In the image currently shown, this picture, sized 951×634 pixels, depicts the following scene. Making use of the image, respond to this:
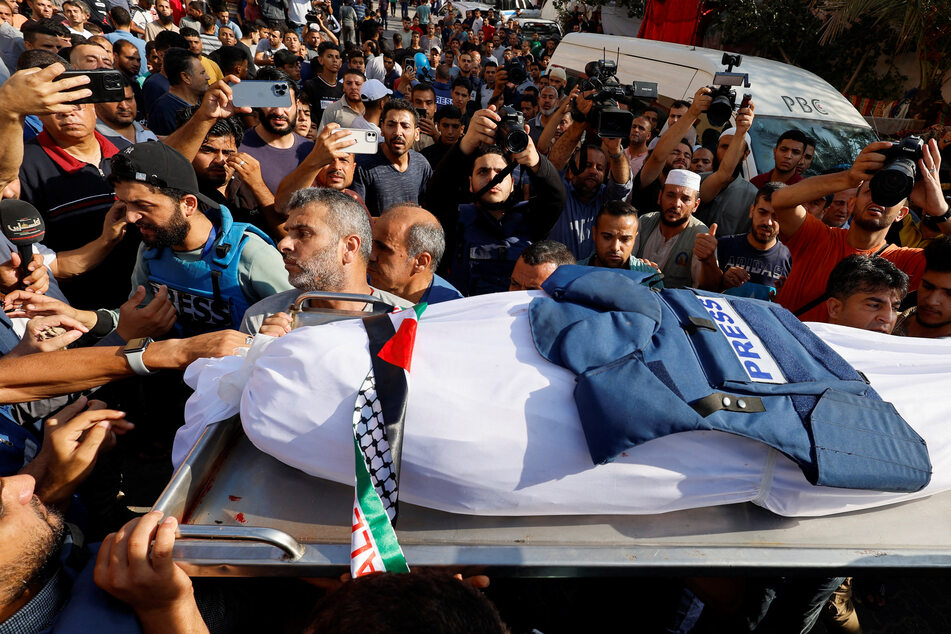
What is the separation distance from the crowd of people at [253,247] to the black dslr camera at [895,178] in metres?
0.06

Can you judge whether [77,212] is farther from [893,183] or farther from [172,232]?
[893,183]

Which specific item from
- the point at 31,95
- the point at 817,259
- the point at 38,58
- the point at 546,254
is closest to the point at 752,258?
the point at 817,259

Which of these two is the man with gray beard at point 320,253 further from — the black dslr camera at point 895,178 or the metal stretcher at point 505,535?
the black dslr camera at point 895,178

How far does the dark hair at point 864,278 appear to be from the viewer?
250 cm

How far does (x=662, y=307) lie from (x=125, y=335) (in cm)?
213

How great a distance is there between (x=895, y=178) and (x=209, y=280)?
3197 mm

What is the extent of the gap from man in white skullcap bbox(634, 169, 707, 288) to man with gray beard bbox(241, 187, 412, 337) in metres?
2.21

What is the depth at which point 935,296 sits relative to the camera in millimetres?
2664

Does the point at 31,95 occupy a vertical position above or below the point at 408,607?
above

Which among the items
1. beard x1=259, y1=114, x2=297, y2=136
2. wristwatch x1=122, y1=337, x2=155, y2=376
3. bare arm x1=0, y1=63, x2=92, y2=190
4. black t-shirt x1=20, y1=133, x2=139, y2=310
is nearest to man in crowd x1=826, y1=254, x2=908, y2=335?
wristwatch x1=122, y1=337, x2=155, y2=376

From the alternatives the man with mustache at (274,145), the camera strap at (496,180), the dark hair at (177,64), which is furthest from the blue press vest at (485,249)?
the dark hair at (177,64)

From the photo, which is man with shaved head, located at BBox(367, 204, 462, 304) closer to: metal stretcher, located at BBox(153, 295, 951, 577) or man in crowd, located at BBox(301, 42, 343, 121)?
metal stretcher, located at BBox(153, 295, 951, 577)

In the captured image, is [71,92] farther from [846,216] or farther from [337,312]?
[846,216]

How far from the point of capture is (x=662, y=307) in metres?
1.72
